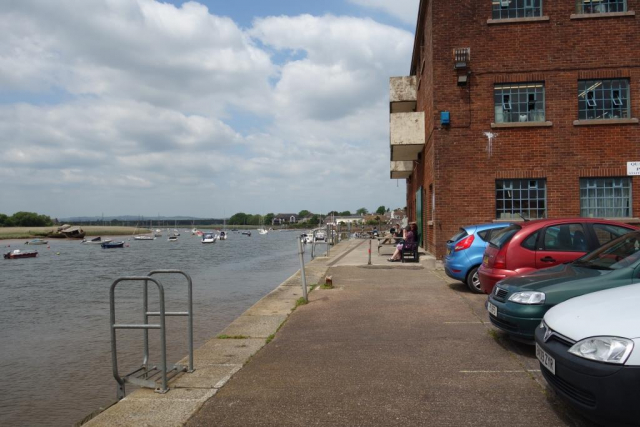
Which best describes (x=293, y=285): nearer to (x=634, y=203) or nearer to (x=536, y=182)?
(x=536, y=182)

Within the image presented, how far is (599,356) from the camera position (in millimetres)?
3691

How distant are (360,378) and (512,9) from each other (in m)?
14.1

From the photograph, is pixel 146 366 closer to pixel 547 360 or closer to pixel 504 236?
pixel 547 360

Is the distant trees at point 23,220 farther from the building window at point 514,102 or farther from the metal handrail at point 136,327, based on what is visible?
the metal handrail at point 136,327

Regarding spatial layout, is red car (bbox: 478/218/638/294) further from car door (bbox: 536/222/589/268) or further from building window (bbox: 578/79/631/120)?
building window (bbox: 578/79/631/120)

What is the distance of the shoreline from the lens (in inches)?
180

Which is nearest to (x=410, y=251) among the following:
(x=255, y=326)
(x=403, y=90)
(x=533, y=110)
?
(x=533, y=110)

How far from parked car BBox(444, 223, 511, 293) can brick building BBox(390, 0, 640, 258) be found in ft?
15.1

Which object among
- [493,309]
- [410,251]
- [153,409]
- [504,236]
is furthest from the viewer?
[410,251]

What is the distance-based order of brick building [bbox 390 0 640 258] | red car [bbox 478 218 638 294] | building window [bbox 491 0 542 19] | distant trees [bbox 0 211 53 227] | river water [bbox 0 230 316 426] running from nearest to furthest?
river water [bbox 0 230 316 426], red car [bbox 478 218 638 294], brick building [bbox 390 0 640 258], building window [bbox 491 0 542 19], distant trees [bbox 0 211 53 227]

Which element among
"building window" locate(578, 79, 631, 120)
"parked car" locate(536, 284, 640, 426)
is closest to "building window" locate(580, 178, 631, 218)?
"building window" locate(578, 79, 631, 120)

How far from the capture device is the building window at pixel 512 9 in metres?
15.9

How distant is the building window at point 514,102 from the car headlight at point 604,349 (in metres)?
13.0

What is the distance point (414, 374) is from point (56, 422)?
4321 millimetres
